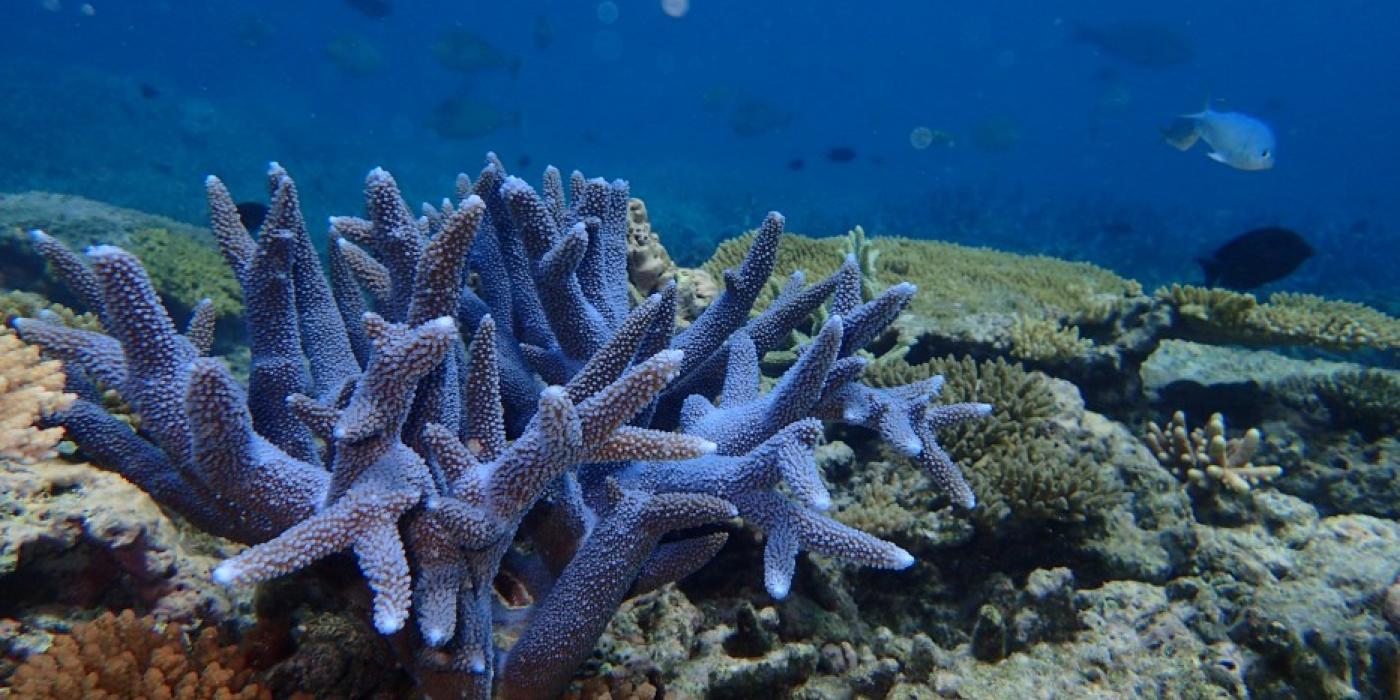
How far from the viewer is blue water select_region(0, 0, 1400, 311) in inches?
1084

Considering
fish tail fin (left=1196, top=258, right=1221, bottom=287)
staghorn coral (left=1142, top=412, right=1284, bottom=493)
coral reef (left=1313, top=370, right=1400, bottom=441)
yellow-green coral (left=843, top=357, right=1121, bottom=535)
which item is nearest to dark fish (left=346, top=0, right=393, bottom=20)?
fish tail fin (left=1196, top=258, right=1221, bottom=287)

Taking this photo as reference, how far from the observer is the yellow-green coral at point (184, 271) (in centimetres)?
790

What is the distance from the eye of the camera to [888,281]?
6.66 m

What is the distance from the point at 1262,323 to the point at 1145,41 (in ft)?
144

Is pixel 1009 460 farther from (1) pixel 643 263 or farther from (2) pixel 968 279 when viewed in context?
(2) pixel 968 279

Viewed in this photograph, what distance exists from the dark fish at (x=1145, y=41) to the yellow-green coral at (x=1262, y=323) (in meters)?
41.5

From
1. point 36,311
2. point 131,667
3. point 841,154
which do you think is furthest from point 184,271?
point 841,154

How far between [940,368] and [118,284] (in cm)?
427

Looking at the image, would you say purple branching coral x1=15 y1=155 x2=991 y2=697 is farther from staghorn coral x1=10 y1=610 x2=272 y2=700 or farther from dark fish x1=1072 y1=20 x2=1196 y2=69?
dark fish x1=1072 y1=20 x2=1196 y2=69

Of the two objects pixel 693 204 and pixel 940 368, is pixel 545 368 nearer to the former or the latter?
pixel 940 368

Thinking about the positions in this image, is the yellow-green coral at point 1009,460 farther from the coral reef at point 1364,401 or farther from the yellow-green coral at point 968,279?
the coral reef at point 1364,401

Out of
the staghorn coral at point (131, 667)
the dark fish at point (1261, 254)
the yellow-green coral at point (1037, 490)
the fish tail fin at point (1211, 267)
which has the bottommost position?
the staghorn coral at point (131, 667)

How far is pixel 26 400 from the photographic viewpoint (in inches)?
84.0

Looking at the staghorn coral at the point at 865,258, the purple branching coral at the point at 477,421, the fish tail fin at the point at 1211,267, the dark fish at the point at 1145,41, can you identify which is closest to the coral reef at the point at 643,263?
the staghorn coral at the point at 865,258
